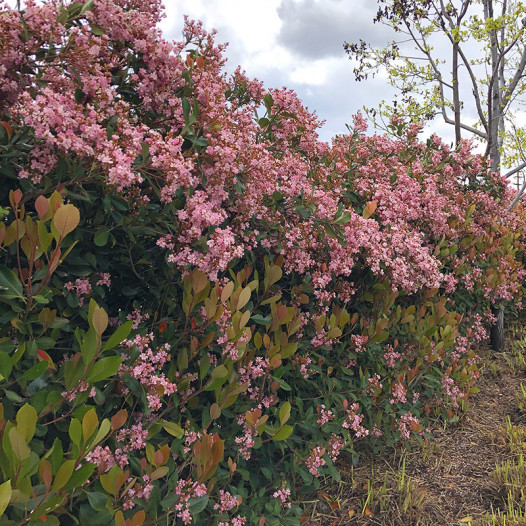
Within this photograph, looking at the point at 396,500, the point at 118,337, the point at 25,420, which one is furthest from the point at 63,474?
the point at 396,500

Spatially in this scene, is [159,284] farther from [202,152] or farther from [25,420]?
[25,420]

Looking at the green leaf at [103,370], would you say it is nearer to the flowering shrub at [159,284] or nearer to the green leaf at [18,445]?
the flowering shrub at [159,284]

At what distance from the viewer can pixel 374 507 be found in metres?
3.22

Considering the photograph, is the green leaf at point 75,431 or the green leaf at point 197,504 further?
the green leaf at point 197,504

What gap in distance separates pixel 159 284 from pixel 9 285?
0.72 meters

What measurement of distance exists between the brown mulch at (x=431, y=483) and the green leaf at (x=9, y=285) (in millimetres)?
2249

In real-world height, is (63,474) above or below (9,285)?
below

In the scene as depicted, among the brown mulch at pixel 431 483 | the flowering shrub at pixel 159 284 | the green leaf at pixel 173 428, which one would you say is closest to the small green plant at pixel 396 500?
the brown mulch at pixel 431 483

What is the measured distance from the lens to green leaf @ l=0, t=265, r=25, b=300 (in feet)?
5.08

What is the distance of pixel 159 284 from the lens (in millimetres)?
2172

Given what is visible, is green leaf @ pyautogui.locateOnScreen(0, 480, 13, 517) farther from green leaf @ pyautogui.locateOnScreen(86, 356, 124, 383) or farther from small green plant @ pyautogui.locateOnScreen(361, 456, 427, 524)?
small green plant @ pyautogui.locateOnScreen(361, 456, 427, 524)

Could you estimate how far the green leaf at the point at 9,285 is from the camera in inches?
61.0

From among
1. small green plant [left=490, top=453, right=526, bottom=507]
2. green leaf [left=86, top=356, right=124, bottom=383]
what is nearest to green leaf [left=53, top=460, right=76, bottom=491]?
green leaf [left=86, top=356, right=124, bottom=383]

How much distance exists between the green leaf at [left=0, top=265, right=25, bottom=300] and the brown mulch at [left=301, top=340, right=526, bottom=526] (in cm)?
225
